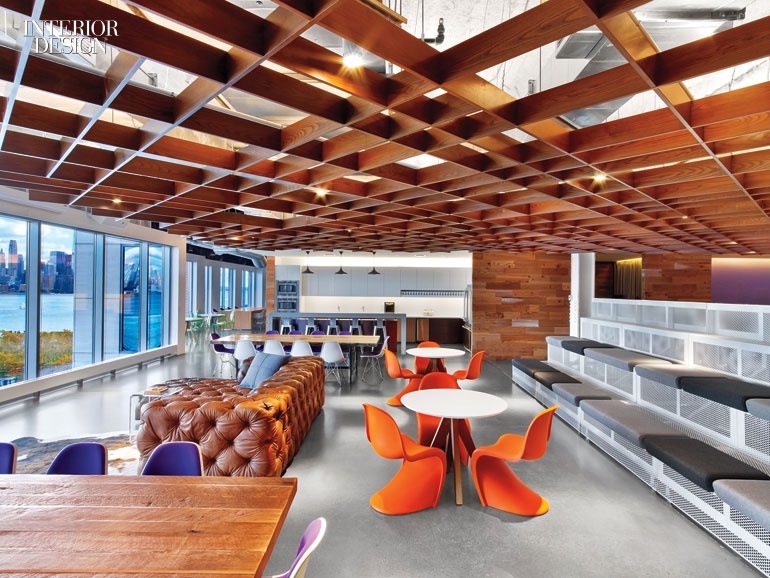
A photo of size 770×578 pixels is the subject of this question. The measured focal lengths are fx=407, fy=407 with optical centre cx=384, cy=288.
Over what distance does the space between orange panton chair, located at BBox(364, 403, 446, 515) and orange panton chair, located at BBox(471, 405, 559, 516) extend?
0.34 m

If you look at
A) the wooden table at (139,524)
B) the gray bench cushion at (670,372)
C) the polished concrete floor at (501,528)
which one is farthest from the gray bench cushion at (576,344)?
the wooden table at (139,524)

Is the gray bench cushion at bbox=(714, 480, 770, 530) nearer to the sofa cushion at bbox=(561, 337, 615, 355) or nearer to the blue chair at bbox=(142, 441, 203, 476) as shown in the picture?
the blue chair at bbox=(142, 441, 203, 476)

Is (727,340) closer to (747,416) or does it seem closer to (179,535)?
(747,416)

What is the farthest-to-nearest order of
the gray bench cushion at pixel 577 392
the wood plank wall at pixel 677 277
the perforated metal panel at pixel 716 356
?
the wood plank wall at pixel 677 277 < the gray bench cushion at pixel 577 392 < the perforated metal panel at pixel 716 356

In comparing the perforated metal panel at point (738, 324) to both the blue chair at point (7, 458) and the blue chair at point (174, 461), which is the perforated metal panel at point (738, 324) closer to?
the blue chair at point (174, 461)

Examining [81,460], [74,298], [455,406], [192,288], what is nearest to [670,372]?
[455,406]

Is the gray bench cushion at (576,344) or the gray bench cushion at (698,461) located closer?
the gray bench cushion at (698,461)

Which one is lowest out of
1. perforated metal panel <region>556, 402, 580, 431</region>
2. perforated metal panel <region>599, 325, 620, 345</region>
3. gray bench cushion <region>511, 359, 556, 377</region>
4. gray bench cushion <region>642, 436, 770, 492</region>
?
perforated metal panel <region>556, 402, 580, 431</region>

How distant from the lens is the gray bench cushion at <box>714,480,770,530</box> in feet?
7.42

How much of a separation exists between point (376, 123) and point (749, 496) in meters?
3.22

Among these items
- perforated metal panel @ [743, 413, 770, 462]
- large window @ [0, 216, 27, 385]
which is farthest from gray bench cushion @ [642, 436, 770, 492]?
large window @ [0, 216, 27, 385]

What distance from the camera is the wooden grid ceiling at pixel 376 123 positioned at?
1687mm

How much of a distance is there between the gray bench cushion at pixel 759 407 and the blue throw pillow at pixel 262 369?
464 centimetres

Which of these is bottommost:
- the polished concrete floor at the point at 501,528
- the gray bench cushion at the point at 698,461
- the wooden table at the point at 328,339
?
the polished concrete floor at the point at 501,528
